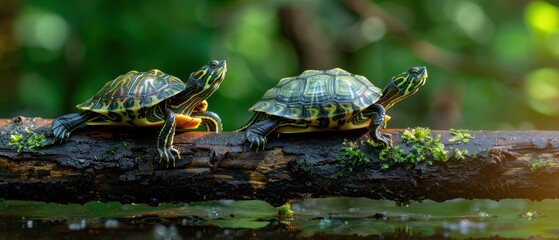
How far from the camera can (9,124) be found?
363 cm

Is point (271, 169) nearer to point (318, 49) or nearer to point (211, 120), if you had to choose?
point (211, 120)

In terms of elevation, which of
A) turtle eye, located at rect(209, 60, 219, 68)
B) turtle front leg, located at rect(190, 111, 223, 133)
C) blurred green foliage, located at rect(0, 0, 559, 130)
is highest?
blurred green foliage, located at rect(0, 0, 559, 130)

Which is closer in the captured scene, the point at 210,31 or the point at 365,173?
the point at 365,173

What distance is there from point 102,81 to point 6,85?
2.41 metres

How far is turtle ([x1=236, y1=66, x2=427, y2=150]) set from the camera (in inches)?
133

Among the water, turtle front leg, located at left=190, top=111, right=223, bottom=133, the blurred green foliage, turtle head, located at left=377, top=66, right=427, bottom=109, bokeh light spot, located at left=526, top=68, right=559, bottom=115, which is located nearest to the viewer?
the water

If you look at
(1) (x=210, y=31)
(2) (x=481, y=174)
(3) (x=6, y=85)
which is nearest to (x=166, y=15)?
(1) (x=210, y=31)

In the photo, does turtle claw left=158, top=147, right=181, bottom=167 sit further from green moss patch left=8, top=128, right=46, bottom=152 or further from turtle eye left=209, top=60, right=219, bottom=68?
green moss patch left=8, top=128, right=46, bottom=152

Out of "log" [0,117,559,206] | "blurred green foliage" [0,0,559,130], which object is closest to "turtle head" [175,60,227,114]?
"log" [0,117,559,206]

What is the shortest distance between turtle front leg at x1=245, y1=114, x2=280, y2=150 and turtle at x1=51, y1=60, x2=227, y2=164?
0.32 m

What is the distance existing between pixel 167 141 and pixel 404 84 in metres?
1.23

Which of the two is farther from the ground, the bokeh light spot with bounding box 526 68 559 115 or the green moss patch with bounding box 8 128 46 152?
the bokeh light spot with bounding box 526 68 559 115

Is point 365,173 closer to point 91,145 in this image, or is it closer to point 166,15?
point 91,145

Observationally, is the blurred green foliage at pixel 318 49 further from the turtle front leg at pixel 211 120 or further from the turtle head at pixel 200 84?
the turtle head at pixel 200 84
